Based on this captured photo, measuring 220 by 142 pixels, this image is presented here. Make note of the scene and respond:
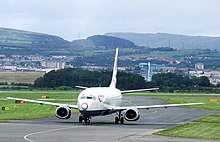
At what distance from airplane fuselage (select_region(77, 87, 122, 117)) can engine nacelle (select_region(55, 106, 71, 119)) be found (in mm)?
2259

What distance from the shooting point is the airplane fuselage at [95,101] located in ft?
191

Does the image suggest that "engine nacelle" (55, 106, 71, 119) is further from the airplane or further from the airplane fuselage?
the airplane fuselage

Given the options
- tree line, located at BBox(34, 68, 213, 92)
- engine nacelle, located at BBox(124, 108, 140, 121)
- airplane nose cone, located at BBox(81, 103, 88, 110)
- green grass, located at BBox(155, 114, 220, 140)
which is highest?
tree line, located at BBox(34, 68, 213, 92)

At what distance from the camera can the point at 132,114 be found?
203 feet

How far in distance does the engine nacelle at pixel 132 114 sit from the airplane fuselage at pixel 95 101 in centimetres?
166

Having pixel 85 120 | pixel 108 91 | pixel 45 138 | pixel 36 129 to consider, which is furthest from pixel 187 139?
pixel 108 91

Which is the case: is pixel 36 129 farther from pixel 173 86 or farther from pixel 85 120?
pixel 173 86

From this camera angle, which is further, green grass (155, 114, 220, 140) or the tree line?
the tree line

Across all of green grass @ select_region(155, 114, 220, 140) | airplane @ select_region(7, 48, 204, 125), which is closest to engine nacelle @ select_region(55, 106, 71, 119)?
airplane @ select_region(7, 48, 204, 125)

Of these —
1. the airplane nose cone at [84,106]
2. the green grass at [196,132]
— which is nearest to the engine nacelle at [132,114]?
the airplane nose cone at [84,106]

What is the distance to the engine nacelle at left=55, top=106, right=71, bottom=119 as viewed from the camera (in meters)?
61.6

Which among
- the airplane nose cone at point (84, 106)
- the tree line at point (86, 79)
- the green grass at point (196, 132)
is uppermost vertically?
the tree line at point (86, 79)

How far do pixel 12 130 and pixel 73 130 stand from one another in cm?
407

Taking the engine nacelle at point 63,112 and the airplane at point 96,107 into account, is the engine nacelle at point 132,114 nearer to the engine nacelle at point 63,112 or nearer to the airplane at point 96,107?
the airplane at point 96,107
